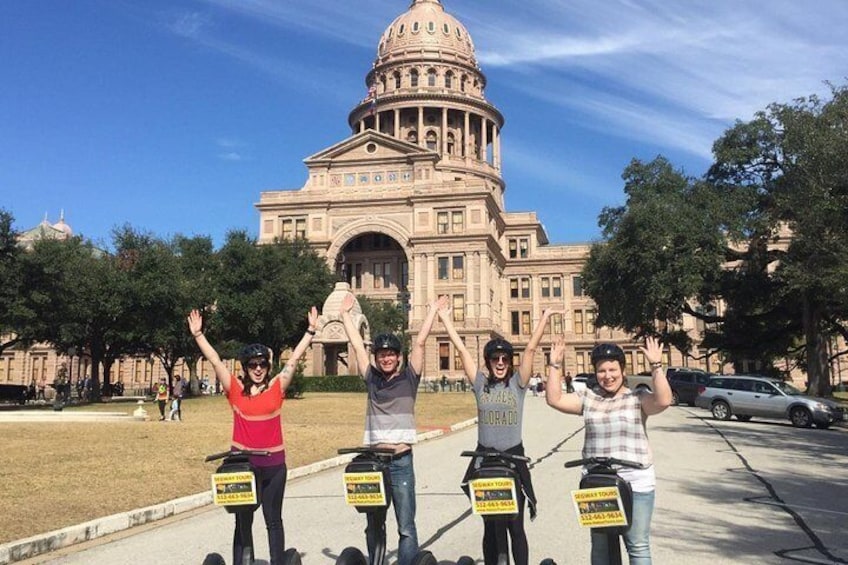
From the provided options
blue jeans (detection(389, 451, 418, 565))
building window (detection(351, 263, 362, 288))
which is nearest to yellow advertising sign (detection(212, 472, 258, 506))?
blue jeans (detection(389, 451, 418, 565))

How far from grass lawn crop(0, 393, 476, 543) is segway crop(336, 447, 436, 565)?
14.8 ft

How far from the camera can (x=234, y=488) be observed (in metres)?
5.40

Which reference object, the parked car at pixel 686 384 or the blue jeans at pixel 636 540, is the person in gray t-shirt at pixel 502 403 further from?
the parked car at pixel 686 384

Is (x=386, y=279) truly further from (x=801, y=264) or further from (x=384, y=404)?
(x=384, y=404)

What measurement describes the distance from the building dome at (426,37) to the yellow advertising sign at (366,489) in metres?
99.8

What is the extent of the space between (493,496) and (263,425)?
190 cm

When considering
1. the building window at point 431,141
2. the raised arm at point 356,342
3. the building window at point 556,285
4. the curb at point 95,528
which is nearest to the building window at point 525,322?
the building window at point 556,285

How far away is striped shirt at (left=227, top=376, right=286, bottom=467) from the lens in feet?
18.8

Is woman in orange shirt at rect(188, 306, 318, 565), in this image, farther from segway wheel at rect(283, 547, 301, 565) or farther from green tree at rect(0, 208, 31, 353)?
green tree at rect(0, 208, 31, 353)

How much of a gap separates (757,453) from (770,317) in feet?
101

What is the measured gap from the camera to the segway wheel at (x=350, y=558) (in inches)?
209

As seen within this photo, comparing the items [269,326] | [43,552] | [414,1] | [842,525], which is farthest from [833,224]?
[414,1]

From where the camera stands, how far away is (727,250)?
1615 inches

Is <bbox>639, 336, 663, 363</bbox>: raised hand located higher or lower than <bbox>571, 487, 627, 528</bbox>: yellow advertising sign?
higher
